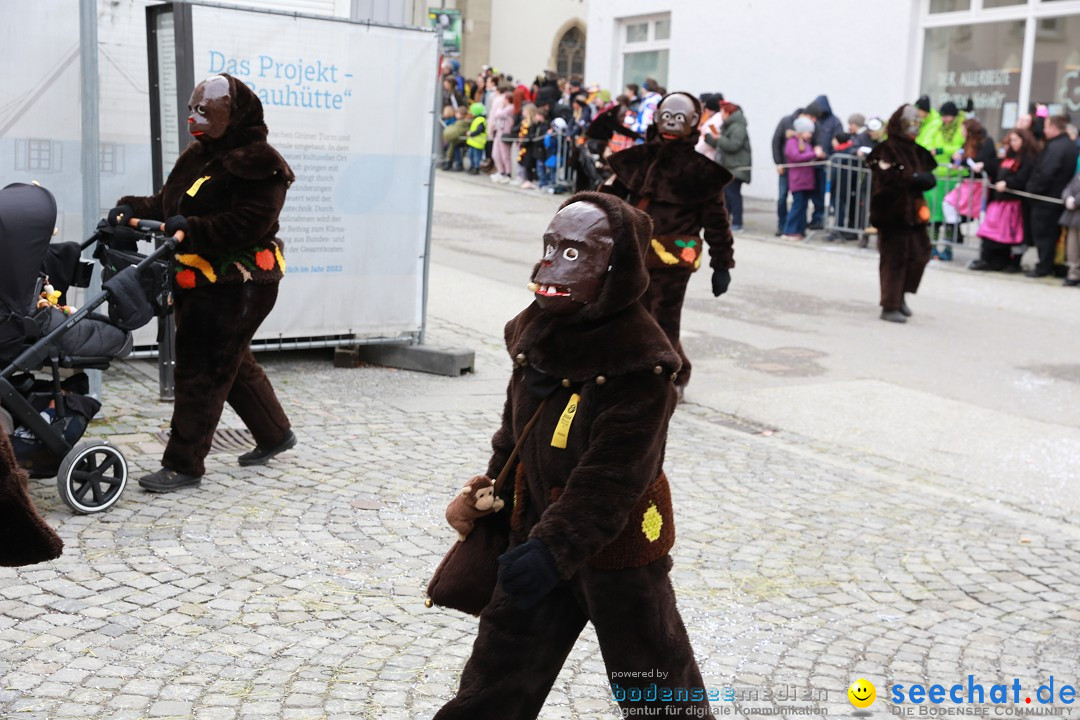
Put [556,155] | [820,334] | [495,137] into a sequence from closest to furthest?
[820,334] → [556,155] → [495,137]

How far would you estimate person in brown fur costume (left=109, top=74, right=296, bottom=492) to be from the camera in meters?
6.33

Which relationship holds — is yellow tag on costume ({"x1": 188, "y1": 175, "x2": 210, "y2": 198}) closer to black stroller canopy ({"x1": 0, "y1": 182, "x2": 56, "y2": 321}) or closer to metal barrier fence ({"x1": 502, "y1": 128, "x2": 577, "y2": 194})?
black stroller canopy ({"x1": 0, "y1": 182, "x2": 56, "y2": 321})

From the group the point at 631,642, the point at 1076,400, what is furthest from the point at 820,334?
the point at 631,642

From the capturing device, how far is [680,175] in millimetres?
8570

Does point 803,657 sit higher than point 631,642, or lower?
lower

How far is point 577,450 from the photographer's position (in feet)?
11.1

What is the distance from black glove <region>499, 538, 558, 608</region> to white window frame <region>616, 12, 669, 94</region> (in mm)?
24744

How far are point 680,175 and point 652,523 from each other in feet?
17.7

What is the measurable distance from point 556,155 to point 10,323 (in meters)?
19.3

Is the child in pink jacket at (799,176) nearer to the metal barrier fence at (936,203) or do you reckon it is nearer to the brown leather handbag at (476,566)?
the metal barrier fence at (936,203)

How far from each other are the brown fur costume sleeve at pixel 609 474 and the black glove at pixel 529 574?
1.0 inches

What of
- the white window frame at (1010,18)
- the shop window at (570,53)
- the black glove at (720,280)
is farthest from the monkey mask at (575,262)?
the shop window at (570,53)

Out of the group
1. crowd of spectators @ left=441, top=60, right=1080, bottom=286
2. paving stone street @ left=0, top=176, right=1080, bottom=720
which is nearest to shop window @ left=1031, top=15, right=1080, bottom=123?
crowd of spectators @ left=441, top=60, right=1080, bottom=286

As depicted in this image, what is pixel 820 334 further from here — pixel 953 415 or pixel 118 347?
pixel 118 347
